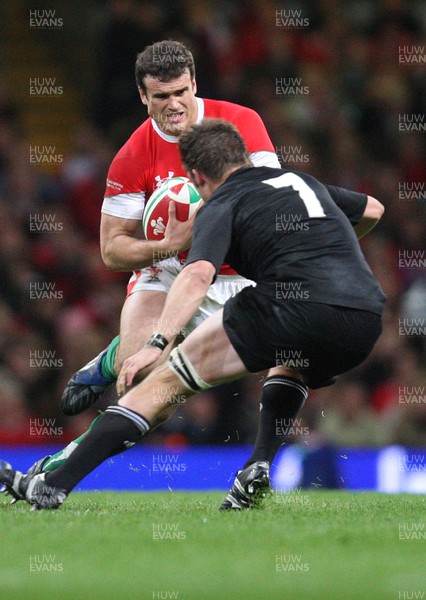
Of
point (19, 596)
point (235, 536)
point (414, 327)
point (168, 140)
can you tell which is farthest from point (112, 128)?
point (19, 596)

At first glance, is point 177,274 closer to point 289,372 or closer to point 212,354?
point 289,372

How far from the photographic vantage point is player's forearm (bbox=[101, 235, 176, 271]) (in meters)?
6.39

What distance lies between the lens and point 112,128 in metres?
12.4

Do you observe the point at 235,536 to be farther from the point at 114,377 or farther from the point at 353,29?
the point at 353,29

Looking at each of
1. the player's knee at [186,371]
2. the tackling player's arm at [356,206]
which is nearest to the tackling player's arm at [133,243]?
the tackling player's arm at [356,206]

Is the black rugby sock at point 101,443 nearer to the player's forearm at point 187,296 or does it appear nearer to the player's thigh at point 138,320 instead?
the player's forearm at point 187,296

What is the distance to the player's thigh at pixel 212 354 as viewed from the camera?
5.25 meters

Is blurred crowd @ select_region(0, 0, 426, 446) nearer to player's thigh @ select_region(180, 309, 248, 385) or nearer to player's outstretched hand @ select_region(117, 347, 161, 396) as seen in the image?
player's thigh @ select_region(180, 309, 248, 385)

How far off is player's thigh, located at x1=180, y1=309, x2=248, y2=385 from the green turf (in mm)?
658

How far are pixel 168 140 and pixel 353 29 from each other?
23.5 ft

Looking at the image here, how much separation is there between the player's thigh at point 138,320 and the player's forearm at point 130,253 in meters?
0.26

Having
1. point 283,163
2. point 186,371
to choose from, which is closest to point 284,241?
point 186,371

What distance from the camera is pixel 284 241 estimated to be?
5320mm

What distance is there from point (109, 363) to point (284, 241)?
197 centimetres
